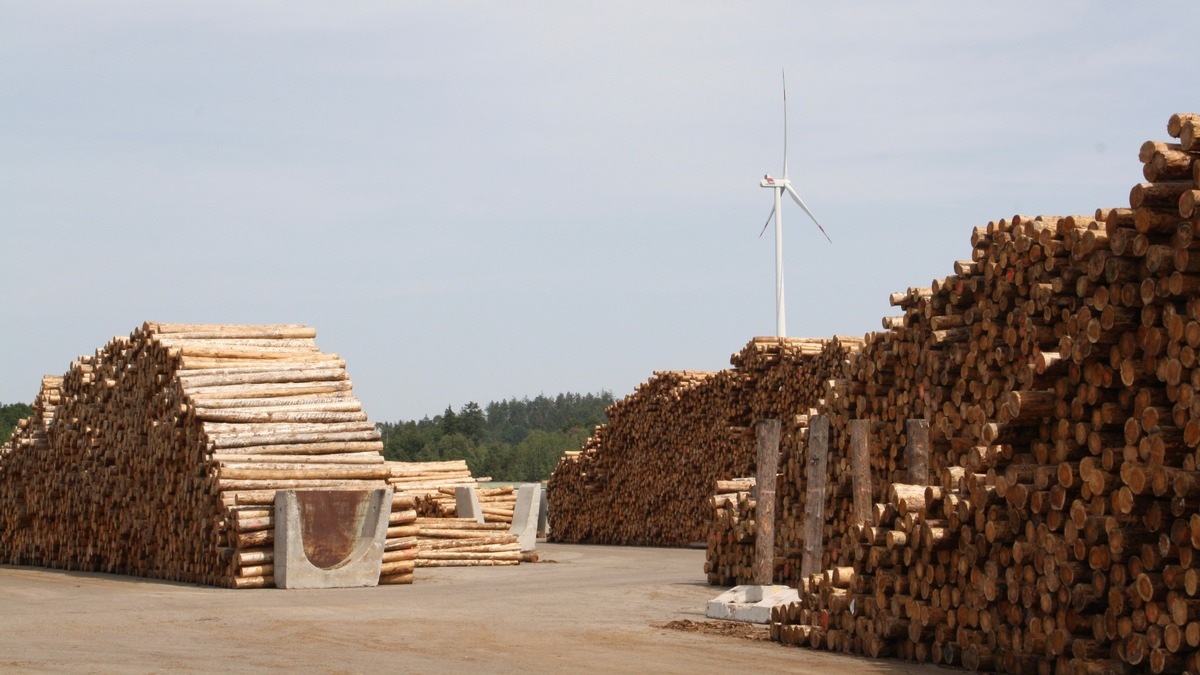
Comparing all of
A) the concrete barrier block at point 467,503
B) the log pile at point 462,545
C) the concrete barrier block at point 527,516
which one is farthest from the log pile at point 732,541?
→ the concrete barrier block at point 527,516

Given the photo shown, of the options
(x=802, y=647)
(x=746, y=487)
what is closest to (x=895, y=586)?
(x=802, y=647)

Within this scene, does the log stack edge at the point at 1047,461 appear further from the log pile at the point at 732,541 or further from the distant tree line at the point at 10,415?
the distant tree line at the point at 10,415

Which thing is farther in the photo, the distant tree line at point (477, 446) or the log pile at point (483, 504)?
the distant tree line at point (477, 446)

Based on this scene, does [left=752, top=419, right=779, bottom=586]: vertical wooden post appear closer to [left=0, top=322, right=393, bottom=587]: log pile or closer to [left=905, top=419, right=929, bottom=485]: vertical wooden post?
[left=905, top=419, right=929, bottom=485]: vertical wooden post

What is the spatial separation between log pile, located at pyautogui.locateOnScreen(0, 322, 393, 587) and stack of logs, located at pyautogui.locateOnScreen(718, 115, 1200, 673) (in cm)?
873

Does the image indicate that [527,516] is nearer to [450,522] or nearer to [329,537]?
[450,522]

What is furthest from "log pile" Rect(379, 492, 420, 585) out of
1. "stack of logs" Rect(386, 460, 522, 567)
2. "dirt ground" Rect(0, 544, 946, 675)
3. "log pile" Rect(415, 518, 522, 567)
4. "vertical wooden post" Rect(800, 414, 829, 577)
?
"vertical wooden post" Rect(800, 414, 829, 577)

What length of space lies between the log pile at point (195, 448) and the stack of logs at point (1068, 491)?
8.73 metres

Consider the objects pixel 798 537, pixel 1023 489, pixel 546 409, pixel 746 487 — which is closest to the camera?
pixel 1023 489

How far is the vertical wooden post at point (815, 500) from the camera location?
13.4 m

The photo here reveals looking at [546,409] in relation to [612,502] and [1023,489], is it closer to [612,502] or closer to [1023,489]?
[612,502]

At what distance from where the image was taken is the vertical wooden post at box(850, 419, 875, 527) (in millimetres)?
12977

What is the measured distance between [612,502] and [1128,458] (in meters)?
25.9

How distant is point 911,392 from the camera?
14.9m
